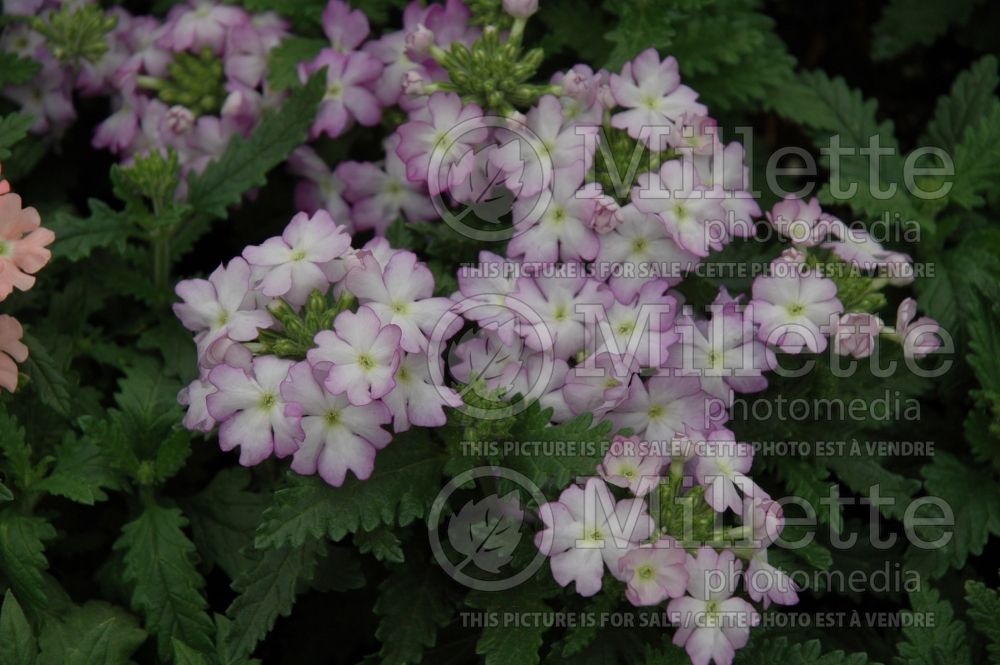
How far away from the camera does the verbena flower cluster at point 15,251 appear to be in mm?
2189

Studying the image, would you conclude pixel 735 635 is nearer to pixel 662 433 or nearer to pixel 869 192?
pixel 662 433

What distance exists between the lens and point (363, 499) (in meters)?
2.10

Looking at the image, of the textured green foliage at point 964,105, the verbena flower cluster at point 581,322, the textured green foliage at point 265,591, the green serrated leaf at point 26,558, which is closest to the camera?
the verbena flower cluster at point 581,322

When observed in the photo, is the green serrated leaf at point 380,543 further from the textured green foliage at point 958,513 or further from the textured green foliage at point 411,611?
the textured green foliage at point 958,513

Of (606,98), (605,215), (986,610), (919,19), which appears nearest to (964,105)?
(919,19)

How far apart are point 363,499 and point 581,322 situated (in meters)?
0.57

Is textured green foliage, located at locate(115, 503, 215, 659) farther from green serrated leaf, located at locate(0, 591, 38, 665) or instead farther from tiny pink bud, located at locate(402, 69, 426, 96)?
tiny pink bud, located at locate(402, 69, 426, 96)

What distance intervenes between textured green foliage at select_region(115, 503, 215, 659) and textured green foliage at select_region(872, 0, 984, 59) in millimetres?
2707

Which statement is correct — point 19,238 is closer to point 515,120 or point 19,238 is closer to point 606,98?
point 515,120

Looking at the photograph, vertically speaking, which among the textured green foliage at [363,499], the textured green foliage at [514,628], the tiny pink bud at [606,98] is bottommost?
the textured green foliage at [514,628]

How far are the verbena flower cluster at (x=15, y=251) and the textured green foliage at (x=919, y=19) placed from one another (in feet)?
8.85

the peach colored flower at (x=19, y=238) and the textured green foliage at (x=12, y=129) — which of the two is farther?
the textured green foliage at (x=12, y=129)

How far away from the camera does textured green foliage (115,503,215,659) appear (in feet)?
7.50

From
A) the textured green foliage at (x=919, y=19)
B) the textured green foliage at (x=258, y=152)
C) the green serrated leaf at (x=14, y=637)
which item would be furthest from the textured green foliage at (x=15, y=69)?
the textured green foliage at (x=919, y=19)
